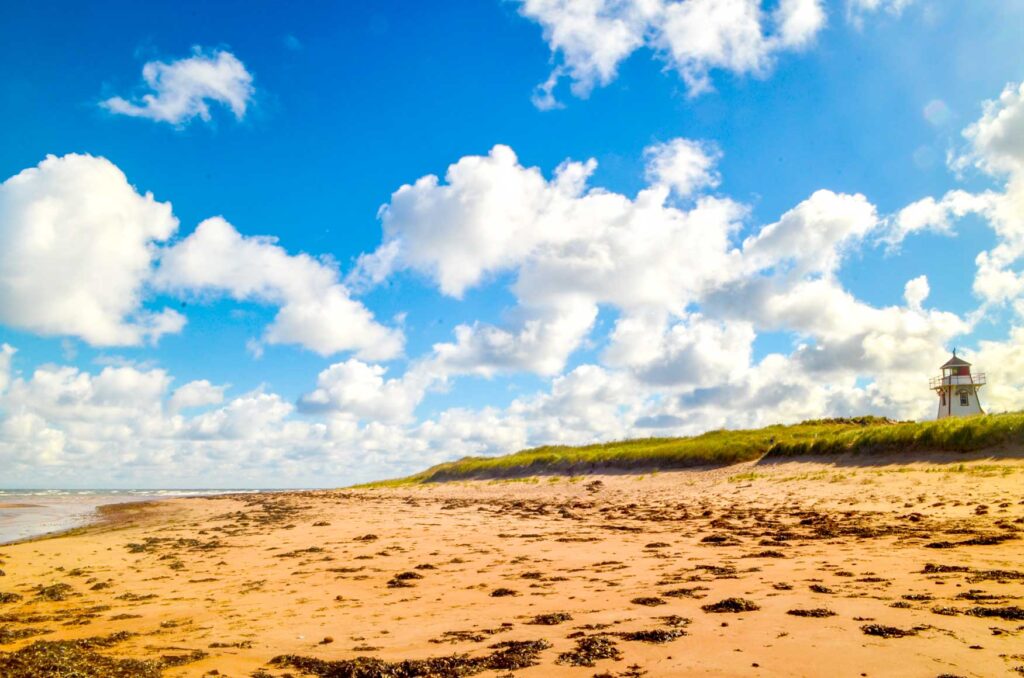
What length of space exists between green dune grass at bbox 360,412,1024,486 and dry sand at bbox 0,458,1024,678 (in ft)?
12.7

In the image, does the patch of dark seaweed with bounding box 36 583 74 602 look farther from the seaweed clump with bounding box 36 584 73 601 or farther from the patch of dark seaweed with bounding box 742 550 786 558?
the patch of dark seaweed with bounding box 742 550 786 558

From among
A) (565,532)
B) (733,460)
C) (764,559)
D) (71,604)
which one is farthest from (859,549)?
(733,460)

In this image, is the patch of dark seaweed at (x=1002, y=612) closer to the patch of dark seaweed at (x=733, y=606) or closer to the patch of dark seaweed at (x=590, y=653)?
the patch of dark seaweed at (x=733, y=606)

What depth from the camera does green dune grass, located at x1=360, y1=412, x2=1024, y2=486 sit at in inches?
929

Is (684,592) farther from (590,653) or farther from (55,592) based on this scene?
(55,592)

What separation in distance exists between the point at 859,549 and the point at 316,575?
10575 mm

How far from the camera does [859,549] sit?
10602 mm

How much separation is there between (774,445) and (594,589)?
28.2 metres

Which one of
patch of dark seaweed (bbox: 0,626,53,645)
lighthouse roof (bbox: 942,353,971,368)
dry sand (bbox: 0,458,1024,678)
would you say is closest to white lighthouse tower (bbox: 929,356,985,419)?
lighthouse roof (bbox: 942,353,971,368)

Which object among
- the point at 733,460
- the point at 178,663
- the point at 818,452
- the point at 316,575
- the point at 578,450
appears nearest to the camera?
the point at 178,663

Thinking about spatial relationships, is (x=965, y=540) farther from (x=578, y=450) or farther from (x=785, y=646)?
(x=578, y=450)

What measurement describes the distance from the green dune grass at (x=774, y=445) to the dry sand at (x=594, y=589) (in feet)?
12.7

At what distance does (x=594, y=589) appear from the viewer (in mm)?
9484

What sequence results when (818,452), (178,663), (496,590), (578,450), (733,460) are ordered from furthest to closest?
1. (578,450)
2. (733,460)
3. (818,452)
4. (496,590)
5. (178,663)
